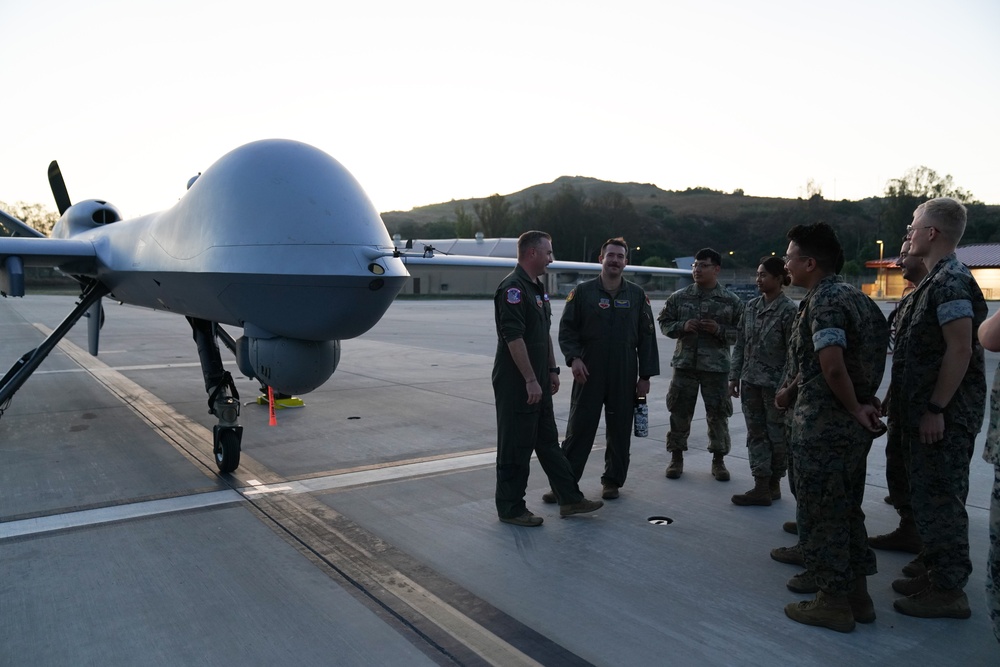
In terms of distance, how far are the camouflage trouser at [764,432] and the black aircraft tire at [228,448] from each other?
3940mm

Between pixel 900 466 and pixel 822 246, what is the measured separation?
145 cm

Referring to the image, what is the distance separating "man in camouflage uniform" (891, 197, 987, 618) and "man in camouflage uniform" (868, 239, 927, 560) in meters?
0.14

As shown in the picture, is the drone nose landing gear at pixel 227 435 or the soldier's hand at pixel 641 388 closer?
the soldier's hand at pixel 641 388

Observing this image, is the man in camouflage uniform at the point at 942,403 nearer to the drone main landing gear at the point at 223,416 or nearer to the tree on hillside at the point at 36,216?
the drone main landing gear at the point at 223,416

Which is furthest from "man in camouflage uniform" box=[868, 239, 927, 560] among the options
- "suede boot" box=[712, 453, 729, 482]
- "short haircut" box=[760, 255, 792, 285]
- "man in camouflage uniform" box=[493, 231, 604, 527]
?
"man in camouflage uniform" box=[493, 231, 604, 527]

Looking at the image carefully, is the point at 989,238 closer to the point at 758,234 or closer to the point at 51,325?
the point at 758,234

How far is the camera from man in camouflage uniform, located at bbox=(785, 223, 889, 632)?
2.96 m

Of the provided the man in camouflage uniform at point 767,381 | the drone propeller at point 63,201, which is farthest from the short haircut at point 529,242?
the drone propeller at point 63,201

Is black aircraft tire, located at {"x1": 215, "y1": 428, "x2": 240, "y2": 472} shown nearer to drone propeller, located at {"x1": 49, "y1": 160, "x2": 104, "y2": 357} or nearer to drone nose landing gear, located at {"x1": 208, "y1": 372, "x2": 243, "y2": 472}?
drone nose landing gear, located at {"x1": 208, "y1": 372, "x2": 243, "y2": 472}

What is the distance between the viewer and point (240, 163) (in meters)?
4.79

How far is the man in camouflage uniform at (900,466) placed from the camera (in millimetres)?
3451

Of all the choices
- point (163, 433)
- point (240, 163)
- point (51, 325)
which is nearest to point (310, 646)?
point (240, 163)

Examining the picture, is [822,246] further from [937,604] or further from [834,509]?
[937,604]

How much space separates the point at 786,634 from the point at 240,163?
14.5 feet
